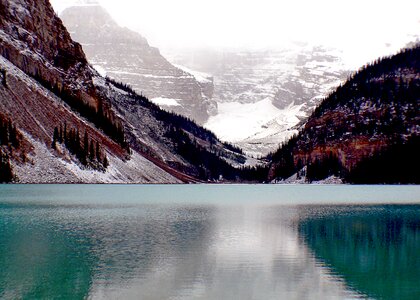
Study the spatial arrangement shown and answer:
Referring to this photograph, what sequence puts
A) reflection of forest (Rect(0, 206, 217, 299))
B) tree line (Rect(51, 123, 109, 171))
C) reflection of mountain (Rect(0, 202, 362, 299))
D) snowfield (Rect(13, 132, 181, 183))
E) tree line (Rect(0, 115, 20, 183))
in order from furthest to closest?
tree line (Rect(51, 123, 109, 171)) → snowfield (Rect(13, 132, 181, 183)) → tree line (Rect(0, 115, 20, 183)) → reflection of forest (Rect(0, 206, 217, 299)) → reflection of mountain (Rect(0, 202, 362, 299))

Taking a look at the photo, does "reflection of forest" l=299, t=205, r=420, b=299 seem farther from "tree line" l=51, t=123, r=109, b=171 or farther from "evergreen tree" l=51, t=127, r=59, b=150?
"tree line" l=51, t=123, r=109, b=171

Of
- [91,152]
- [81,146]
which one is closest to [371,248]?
[81,146]

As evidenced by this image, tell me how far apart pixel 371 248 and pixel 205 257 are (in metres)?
14.0

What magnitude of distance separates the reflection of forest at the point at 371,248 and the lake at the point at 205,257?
3.0 inches

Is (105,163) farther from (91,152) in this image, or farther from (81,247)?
(81,247)

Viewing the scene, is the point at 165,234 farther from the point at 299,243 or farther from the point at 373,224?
the point at 373,224

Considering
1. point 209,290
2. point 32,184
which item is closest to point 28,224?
point 209,290

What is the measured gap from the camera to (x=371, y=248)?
47094mm

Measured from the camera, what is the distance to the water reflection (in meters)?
31.7

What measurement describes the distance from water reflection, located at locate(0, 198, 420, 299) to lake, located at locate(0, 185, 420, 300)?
0.21 ft

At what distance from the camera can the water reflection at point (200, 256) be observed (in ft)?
104

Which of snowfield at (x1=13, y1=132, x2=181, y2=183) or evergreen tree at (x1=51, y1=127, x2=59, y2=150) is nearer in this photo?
snowfield at (x1=13, y1=132, x2=181, y2=183)

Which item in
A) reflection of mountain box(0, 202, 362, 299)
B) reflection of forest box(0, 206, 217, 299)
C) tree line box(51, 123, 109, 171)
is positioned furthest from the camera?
tree line box(51, 123, 109, 171)

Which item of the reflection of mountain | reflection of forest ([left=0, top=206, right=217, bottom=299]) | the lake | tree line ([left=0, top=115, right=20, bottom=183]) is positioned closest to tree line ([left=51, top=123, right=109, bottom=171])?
tree line ([left=0, top=115, right=20, bottom=183])
